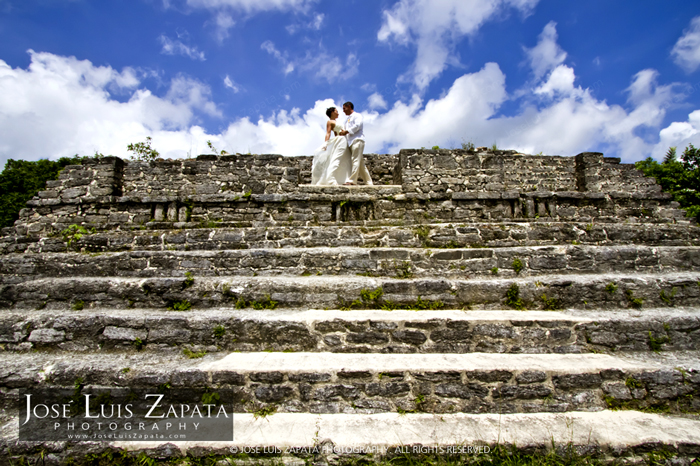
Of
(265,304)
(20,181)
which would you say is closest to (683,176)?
(265,304)

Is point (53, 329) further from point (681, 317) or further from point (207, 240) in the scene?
point (681, 317)

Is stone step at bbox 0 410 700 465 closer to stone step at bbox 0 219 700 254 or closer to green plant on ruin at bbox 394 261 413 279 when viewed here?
green plant on ruin at bbox 394 261 413 279

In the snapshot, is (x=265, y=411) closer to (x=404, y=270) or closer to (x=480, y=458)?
(x=480, y=458)

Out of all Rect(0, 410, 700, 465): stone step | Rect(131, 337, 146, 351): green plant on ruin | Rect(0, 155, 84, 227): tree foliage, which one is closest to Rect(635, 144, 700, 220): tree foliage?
Rect(0, 410, 700, 465): stone step

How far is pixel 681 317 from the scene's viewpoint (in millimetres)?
3285

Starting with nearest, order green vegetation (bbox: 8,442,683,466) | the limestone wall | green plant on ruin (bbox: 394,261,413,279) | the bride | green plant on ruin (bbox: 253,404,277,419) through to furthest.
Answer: green vegetation (bbox: 8,442,683,466) < green plant on ruin (bbox: 253,404,277,419) < green plant on ruin (bbox: 394,261,413,279) < the limestone wall < the bride

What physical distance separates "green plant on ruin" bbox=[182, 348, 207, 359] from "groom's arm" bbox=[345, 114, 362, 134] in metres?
5.21

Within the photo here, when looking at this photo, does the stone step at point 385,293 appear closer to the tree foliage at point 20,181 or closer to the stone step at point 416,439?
the stone step at point 416,439

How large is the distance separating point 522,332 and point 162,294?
13.4 feet

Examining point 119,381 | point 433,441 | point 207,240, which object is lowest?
point 433,441

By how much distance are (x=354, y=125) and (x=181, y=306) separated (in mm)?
4969

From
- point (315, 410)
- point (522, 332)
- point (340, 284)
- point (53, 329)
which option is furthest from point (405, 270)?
point (53, 329)

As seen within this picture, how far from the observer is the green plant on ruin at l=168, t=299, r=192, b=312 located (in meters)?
3.62

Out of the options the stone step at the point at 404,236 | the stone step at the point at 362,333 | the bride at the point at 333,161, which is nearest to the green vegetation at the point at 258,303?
the stone step at the point at 362,333
